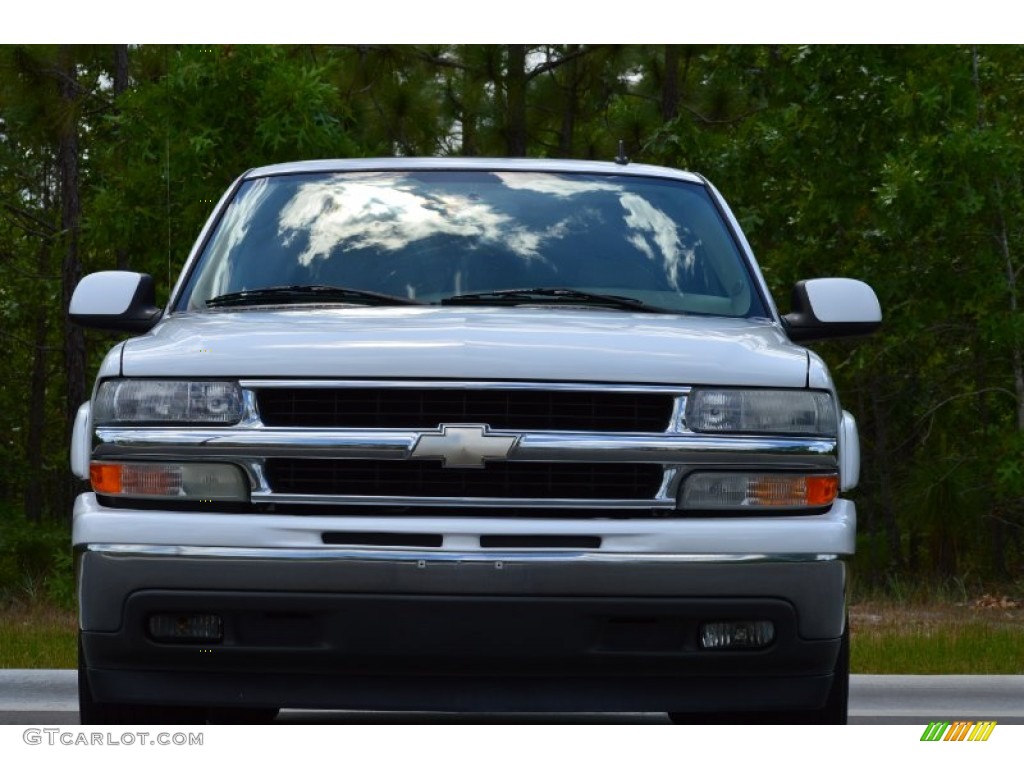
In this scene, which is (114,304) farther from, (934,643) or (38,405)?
(38,405)

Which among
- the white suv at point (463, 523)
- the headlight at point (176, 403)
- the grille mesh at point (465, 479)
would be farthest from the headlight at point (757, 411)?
the headlight at point (176, 403)

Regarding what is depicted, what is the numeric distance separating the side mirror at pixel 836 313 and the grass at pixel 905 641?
4208 mm

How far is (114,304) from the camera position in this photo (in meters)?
6.25

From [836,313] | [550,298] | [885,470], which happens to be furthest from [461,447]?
[885,470]

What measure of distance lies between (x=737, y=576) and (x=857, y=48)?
1247cm

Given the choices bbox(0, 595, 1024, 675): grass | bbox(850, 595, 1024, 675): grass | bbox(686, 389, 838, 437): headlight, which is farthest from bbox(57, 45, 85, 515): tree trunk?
bbox(686, 389, 838, 437): headlight

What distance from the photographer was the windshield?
6.41 m

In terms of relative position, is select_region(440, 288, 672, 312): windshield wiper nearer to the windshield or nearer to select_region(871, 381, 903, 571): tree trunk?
the windshield

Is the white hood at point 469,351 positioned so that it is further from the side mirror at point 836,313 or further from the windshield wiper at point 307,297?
the side mirror at point 836,313

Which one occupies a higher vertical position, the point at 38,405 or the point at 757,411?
the point at 757,411

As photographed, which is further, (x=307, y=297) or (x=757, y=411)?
(x=307, y=297)
